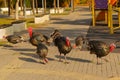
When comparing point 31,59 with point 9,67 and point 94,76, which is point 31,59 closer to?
point 9,67

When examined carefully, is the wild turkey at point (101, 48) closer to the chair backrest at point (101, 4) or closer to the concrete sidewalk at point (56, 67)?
the concrete sidewalk at point (56, 67)

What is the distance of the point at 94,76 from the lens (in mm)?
10391

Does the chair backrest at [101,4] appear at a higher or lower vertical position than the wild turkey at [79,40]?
higher

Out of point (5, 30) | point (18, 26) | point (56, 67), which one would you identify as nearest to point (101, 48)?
point (56, 67)

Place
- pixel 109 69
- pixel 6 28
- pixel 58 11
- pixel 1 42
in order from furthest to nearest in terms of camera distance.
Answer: pixel 58 11 → pixel 6 28 → pixel 1 42 → pixel 109 69

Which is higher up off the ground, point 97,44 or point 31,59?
point 97,44

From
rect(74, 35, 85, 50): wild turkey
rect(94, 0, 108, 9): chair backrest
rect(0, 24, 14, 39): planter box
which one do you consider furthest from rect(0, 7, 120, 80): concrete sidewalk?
rect(94, 0, 108, 9): chair backrest

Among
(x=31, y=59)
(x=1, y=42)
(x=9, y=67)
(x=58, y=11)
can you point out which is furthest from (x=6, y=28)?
(x=58, y=11)

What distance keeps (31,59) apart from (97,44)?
3.03 meters

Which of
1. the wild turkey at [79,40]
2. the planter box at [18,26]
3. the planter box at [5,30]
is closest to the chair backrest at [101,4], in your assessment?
the planter box at [18,26]

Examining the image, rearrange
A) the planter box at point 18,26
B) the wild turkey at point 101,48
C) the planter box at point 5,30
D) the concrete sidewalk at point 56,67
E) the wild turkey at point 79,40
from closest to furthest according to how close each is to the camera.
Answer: the concrete sidewalk at point 56,67, the wild turkey at point 101,48, the wild turkey at point 79,40, the planter box at point 5,30, the planter box at point 18,26

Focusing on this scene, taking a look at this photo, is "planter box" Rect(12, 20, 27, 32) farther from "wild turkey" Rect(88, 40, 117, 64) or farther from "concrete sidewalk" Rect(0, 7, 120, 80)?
"wild turkey" Rect(88, 40, 117, 64)

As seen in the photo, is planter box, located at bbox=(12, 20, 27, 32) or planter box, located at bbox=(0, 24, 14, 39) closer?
planter box, located at bbox=(0, 24, 14, 39)

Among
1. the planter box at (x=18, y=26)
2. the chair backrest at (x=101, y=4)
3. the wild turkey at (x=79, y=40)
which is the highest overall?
the chair backrest at (x=101, y=4)
